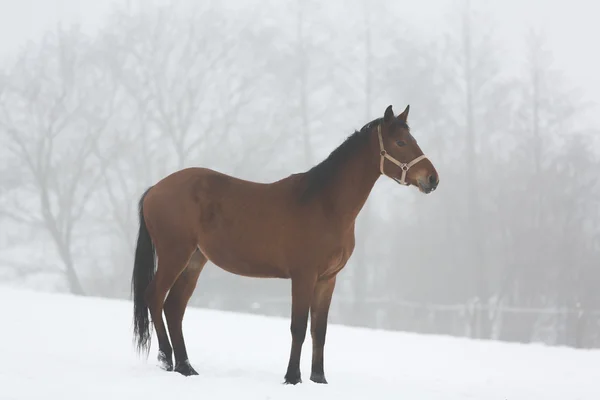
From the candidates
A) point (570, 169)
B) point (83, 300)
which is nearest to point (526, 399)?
point (83, 300)

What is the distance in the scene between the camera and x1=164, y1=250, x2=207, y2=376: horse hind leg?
18.9 feet

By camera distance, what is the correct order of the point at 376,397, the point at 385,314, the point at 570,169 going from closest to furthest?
1. the point at 376,397
2. the point at 570,169
3. the point at 385,314

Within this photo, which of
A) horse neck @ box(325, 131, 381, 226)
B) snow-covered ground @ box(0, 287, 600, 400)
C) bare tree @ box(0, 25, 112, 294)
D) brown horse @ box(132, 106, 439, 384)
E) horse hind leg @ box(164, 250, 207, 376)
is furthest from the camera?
bare tree @ box(0, 25, 112, 294)

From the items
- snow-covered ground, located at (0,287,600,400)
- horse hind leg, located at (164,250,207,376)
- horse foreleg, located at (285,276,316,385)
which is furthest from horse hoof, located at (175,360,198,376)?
horse foreleg, located at (285,276,316,385)

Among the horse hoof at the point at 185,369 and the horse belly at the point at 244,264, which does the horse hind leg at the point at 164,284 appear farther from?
the horse belly at the point at 244,264

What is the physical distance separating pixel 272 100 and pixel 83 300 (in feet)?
48.6

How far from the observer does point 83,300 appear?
12945 millimetres

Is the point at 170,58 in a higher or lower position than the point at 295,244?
higher

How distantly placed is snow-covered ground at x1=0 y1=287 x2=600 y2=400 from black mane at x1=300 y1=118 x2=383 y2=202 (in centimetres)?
143

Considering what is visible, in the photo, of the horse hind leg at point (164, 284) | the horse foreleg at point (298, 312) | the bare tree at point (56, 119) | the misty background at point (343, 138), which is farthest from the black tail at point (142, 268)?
the bare tree at point (56, 119)

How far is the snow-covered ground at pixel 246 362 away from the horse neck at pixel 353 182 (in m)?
1.29

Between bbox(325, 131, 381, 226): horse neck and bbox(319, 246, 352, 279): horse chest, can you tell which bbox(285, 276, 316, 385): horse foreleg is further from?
bbox(325, 131, 381, 226): horse neck

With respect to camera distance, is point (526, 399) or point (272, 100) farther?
point (272, 100)

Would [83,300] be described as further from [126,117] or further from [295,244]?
[126,117]
